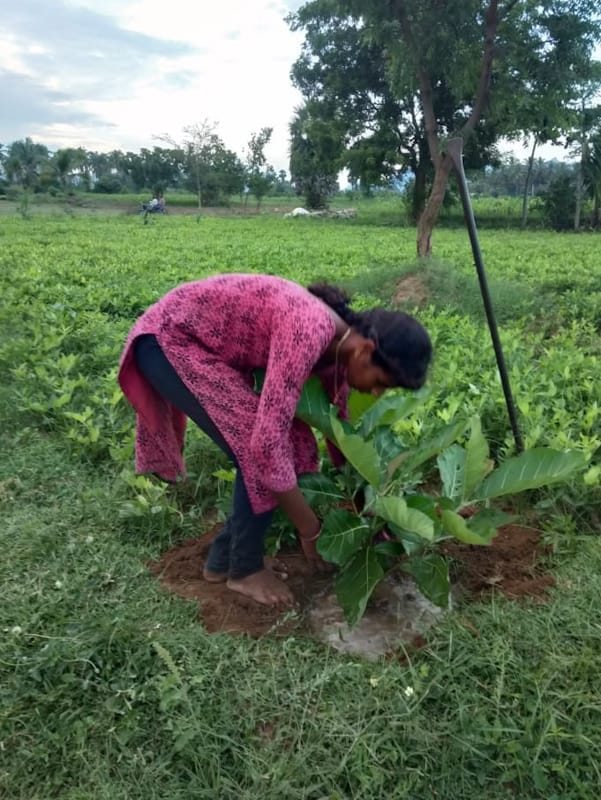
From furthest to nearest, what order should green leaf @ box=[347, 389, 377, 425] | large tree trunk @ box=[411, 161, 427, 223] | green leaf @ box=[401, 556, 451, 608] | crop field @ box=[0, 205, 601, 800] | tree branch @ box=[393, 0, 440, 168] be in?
large tree trunk @ box=[411, 161, 427, 223] → tree branch @ box=[393, 0, 440, 168] → green leaf @ box=[347, 389, 377, 425] → green leaf @ box=[401, 556, 451, 608] → crop field @ box=[0, 205, 601, 800]

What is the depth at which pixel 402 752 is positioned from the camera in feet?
5.72

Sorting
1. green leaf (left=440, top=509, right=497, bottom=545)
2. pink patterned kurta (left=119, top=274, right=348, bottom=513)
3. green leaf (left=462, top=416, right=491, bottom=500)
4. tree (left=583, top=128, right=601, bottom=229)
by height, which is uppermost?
tree (left=583, top=128, right=601, bottom=229)

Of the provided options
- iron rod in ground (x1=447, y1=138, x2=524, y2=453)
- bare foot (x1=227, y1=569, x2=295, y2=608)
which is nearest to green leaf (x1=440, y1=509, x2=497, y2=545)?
bare foot (x1=227, y1=569, x2=295, y2=608)

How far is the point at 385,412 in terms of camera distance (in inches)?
90.7

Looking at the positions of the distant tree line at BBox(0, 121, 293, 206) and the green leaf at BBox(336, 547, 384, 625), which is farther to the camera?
the distant tree line at BBox(0, 121, 293, 206)

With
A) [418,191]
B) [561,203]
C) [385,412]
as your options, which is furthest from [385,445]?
[561,203]

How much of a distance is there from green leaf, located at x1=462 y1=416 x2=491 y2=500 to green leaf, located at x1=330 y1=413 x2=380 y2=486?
0.94 feet

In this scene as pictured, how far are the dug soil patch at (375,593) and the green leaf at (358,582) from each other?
0.17 metres

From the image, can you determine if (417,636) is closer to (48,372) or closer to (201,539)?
(201,539)

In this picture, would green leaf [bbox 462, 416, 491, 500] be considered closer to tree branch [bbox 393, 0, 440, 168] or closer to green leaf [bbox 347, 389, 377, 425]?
green leaf [bbox 347, 389, 377, 425]

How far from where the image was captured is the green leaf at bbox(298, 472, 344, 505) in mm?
2299

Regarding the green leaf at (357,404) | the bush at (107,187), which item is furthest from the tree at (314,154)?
the green leaf at (357,404)

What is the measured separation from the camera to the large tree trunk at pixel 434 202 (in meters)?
8.31

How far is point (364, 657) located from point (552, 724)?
0.58 metres
